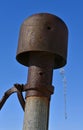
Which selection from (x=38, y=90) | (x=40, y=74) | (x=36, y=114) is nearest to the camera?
(x=36, y=114)

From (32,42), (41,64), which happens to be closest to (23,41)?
(32,42)

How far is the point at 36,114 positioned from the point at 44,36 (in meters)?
1.36

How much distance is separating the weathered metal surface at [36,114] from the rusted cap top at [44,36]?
0.87 metres

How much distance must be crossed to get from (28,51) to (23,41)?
0.26 metres

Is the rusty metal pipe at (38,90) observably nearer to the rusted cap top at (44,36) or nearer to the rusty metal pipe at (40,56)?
the rusty metal pipe at (40,56)

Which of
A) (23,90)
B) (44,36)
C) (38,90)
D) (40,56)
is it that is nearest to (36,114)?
(38,90)

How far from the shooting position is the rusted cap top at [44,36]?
16.3 feet

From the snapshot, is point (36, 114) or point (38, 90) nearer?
point (36, 114)

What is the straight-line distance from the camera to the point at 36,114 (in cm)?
460

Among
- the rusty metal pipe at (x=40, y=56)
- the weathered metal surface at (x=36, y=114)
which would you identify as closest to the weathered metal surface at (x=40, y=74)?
the rusty metal pipe at (x=40, y=56)

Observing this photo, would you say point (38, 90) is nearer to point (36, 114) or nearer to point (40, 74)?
point (40, 74)

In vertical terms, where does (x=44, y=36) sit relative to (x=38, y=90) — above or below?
above

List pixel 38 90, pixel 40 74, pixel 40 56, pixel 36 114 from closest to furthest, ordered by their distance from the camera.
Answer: pixel 36 114 < pixel 38 90 < pixel 40 74 < pixel 40 56

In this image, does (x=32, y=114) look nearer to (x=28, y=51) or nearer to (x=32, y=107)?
(x=32, y=107)
